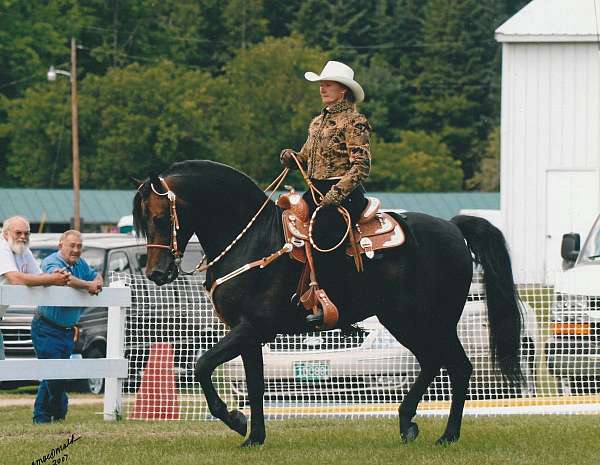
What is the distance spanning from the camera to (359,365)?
1338 cm

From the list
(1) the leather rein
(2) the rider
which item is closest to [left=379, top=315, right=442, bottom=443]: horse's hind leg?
(2) the rider

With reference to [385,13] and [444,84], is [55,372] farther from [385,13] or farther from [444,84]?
[385,13]

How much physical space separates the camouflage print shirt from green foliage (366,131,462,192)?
7262 centimetres

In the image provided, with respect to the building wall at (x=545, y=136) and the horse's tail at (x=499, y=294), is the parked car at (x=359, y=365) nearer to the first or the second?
the horse's tail at (x=499, y=294)

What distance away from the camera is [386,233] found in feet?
33.8

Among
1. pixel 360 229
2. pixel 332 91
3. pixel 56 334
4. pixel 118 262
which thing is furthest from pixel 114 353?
pixel 118 262

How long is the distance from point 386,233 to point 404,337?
0.89m

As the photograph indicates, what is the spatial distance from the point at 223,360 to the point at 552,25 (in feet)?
67.6

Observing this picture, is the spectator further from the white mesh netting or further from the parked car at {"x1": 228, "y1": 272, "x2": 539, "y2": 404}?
the parked car at {"x1": 228, "y1": 272, "x2": 539, "y2": 404}

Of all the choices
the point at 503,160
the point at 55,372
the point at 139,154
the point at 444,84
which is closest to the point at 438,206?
the point at 139,154

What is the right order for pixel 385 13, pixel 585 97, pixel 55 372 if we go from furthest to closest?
pixel 385 13
pixel 585 97
pixel 55 372

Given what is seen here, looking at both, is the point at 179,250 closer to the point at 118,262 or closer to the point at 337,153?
the point at 337,153
